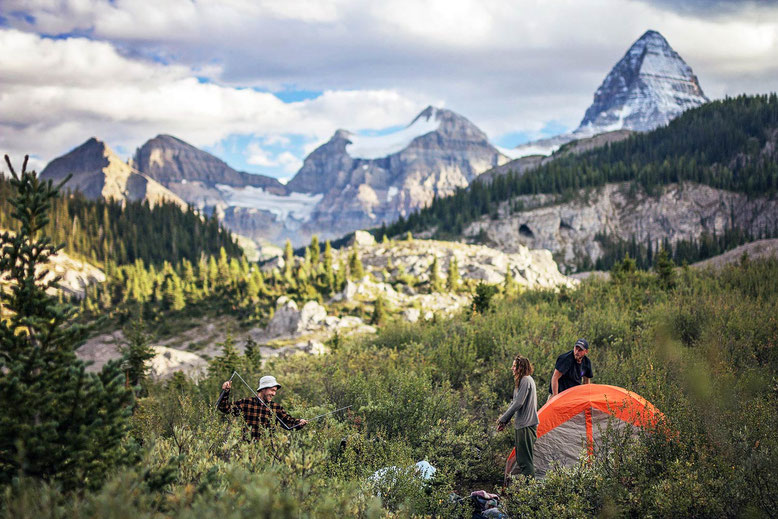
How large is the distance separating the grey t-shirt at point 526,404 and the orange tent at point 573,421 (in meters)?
0.73

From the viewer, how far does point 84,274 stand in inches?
5015

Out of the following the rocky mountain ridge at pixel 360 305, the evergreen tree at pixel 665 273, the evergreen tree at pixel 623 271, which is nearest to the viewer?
the evergreen tree at pixel 665 273

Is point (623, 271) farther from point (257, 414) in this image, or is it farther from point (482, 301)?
point (257, 414)

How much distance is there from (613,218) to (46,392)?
15983cm

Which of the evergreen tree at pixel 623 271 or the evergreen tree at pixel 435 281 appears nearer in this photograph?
the evergreen tree at pixel 623 271

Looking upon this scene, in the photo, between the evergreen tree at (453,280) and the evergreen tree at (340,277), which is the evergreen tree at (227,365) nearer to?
the evergreen tree at (340,277)

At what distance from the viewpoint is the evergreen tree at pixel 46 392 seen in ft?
13.4

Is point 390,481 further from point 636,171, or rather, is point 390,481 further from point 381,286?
point 636,171

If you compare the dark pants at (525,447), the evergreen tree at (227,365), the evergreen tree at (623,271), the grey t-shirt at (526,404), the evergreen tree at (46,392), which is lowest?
the evergreen tree at (227,365)

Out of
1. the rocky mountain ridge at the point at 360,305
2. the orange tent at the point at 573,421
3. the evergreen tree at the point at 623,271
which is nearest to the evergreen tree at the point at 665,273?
the evergreen tree at the point at 623,271

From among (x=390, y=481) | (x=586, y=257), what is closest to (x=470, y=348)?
(x=390, y=481)

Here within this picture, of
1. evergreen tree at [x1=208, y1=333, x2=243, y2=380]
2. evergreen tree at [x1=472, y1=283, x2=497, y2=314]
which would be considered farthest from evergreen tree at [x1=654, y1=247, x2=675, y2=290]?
evergreen tree at [x1=208, y1=333, x2=243, y2=380]

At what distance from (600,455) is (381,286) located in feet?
163

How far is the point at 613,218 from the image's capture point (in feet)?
481
